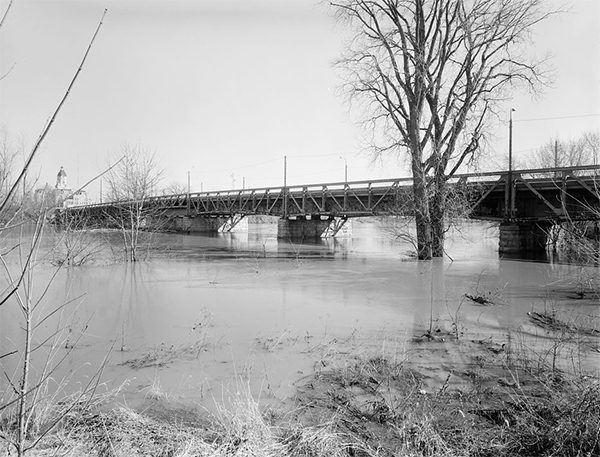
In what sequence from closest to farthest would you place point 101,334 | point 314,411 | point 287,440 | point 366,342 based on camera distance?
point 287,440
point 314,411
point 366,342
point 101,334

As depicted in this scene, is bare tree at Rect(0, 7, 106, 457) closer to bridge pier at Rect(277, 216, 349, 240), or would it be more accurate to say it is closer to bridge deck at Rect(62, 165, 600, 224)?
bridge deck at Rect(62, 165, 600, 224)

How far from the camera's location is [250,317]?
8.97m

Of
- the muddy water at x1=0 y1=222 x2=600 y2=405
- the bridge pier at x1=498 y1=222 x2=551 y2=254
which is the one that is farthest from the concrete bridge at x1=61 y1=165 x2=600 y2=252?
the muddy water at x1=0 y1=222 x2=600 y2=405

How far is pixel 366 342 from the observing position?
709cm

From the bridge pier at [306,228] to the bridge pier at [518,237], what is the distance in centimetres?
2359

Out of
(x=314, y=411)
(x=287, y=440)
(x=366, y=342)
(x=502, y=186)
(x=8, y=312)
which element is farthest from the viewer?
(x=502, y=186)

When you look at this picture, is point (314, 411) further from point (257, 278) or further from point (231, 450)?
point (257, 278)

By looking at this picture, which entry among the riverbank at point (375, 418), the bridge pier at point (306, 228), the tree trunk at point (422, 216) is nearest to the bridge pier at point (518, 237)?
the tree trunk at point (422, 216)

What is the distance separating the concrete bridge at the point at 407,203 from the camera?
20891mm

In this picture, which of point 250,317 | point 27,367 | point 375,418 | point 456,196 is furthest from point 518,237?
point 27,367

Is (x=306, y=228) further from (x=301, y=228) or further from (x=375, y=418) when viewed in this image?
(x=375, y=418)

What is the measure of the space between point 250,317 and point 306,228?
38.3m

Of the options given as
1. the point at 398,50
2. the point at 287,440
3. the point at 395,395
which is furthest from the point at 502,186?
the point at 287,440

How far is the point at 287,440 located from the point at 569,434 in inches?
96.4
